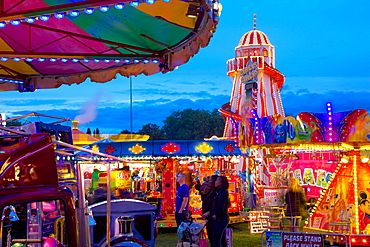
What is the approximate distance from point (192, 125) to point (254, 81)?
1253 inches

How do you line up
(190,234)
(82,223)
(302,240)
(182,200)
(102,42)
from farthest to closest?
1. (182,200)
2. (190,234)
3. (102,42)
4. (302,240)
5. (82,223)

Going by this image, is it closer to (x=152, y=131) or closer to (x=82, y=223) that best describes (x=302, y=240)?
(x=82, y=223)

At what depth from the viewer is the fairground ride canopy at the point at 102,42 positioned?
7.23m

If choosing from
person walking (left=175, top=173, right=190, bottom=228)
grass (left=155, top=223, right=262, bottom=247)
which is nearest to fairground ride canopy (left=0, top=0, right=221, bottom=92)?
person walking (left=175, top=173, right=190, bottom=228)

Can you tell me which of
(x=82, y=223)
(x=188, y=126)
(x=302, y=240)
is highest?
(x=188, y=126)

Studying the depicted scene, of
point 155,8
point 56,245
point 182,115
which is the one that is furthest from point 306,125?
point 182,115

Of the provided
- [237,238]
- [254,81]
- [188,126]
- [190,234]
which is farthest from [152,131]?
[190,234]

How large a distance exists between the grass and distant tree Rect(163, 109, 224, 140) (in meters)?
43.6

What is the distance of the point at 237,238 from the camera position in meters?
13.5

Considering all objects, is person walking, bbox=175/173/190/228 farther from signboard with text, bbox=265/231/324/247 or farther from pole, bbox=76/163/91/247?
pole, bbox=76/163/91/247

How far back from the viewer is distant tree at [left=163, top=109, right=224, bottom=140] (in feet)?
198

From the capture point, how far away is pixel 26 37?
28.1 ft

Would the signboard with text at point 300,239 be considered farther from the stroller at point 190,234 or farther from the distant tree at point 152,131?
the distant tree at point 152,131

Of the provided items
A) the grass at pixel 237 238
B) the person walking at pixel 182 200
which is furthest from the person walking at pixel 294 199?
the person walking at pixel 182 200
